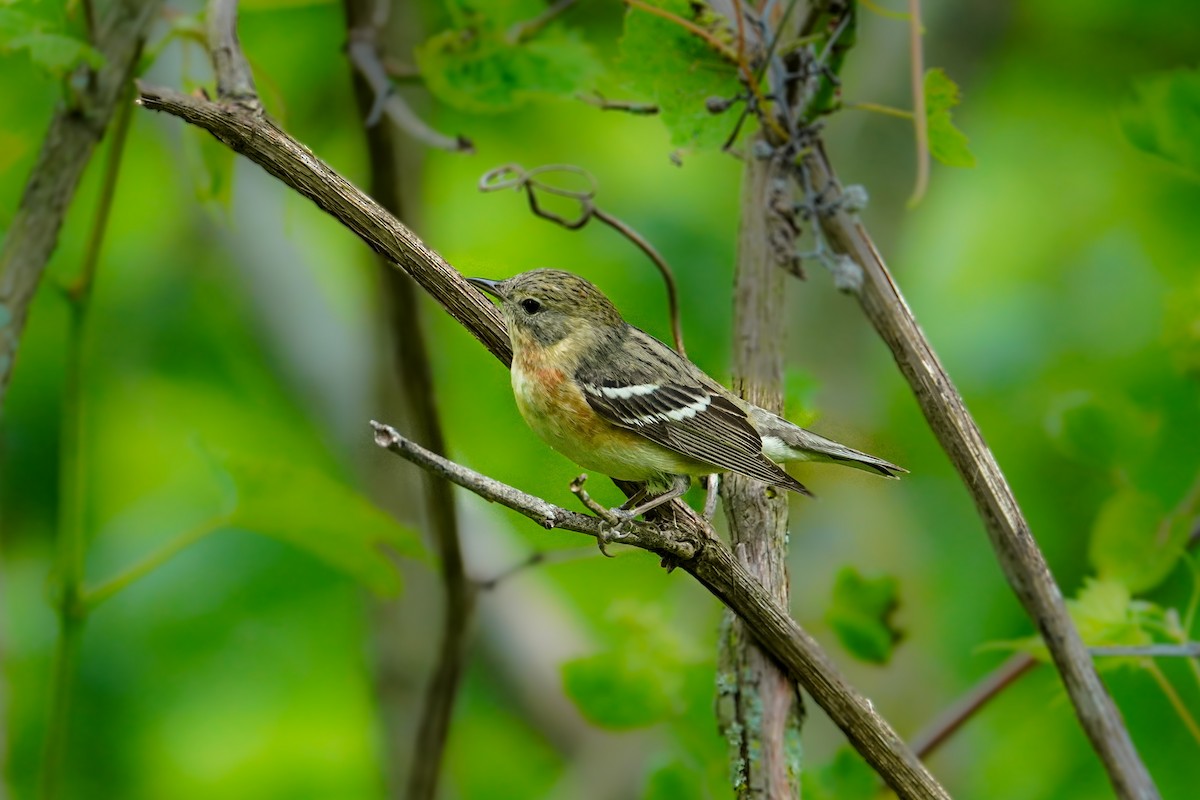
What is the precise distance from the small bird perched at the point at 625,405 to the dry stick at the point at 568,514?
0.95ft

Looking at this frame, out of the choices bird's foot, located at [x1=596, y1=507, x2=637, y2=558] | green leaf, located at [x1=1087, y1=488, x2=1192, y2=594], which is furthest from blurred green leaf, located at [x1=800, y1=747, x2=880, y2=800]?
bird's foot, located at [x1=596, y1=507, x2=637, y2=558]

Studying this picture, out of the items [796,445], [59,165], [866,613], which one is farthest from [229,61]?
[866,613]

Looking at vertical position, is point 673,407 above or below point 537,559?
above

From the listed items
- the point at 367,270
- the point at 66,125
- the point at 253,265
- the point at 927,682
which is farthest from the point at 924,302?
the point at 66,125

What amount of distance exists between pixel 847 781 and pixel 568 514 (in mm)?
1077

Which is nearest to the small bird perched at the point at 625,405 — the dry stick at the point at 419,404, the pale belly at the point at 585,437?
the pale belly at the point at 585,437

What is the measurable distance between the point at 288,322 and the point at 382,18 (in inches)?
73.1

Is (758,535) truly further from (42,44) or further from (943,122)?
(42,44)

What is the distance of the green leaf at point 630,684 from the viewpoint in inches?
107

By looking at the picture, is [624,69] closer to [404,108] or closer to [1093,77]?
[404,108]

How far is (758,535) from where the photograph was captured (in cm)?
234

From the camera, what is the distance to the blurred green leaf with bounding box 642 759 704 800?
8.79ft

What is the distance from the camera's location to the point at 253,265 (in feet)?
15.5

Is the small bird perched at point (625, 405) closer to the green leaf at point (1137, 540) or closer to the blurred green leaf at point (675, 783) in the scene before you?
the green leaf at point (1137, 540)
